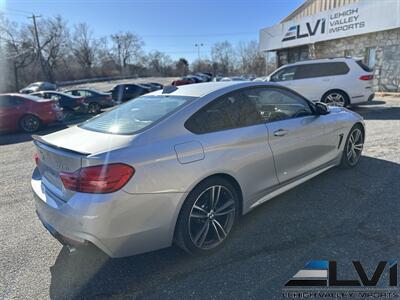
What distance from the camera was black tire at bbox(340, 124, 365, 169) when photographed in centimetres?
420

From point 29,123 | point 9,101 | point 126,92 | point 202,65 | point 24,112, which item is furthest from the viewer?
point 202,65

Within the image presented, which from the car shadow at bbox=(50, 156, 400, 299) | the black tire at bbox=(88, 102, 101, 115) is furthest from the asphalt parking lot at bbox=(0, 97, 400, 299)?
the black tire at bbox=(88, 102, 101, 115)

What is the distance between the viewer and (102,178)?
196 cm

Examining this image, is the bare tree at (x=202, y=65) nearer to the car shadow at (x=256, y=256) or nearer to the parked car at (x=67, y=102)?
the parked car at (x=67, y=102)

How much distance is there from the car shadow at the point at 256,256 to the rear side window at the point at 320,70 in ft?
23.6

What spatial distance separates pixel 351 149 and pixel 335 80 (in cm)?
613

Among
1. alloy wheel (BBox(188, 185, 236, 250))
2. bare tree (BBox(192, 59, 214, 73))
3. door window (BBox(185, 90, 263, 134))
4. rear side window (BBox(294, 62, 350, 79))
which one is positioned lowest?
alloy wheel (BBox(188, 185, 236, 250))

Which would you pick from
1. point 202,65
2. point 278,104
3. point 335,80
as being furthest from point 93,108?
point 202,65

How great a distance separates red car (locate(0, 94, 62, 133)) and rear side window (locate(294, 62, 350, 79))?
30.1 ft

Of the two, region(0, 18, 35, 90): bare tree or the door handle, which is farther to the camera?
region(0, 18, 35, 90): bare tree

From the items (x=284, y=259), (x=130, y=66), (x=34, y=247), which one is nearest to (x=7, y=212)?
(x=34, y=247)

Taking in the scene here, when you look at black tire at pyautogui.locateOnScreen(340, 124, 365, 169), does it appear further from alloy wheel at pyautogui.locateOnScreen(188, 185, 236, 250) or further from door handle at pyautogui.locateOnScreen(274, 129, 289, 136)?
alloy wheel at pyautogui.locateOnScreen(188, 185, 236, 250)

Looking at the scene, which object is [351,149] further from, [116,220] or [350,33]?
[350,33]

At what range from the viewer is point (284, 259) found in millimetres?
2441
